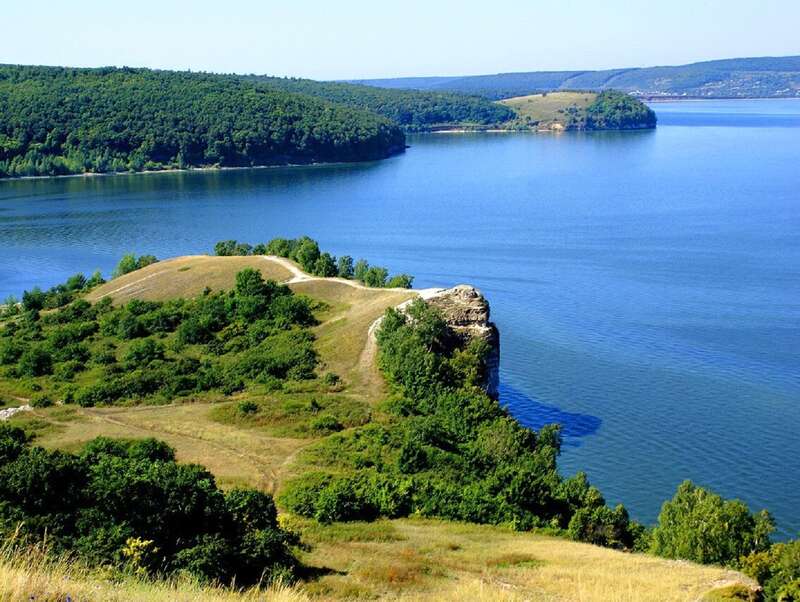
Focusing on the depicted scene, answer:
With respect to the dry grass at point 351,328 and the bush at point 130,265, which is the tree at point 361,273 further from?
the bush at point 130,265

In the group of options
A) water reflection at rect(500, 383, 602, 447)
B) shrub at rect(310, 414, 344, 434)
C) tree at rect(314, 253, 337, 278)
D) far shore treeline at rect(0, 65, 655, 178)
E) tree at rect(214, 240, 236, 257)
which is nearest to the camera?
shrub at rect(310, 414, 344, 434)

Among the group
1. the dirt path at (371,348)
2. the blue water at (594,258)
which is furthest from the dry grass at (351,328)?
the blue water at (594,258)

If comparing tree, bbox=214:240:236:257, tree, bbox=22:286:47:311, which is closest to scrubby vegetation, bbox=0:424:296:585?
tree, bbox=22:286:47:311

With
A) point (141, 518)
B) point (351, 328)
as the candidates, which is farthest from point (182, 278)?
point (141, 518)

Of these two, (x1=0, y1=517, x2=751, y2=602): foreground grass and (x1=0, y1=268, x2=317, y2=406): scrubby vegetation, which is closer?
(x1=0, y1=517, x2=751, y2=602): foreground grass

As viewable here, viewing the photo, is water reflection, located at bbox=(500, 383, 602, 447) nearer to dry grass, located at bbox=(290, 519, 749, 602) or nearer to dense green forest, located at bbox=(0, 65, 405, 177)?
dry grass, located at bbox=(290, 519, 749, 602)

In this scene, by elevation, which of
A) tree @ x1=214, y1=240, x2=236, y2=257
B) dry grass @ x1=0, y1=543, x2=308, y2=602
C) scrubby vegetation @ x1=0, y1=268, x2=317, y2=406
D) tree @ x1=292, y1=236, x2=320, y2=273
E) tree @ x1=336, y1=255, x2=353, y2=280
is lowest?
scrubby vegetation @ x1=0, y1=268, x2=317, y2=406

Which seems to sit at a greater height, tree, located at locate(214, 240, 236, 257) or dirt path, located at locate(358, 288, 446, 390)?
tree, located at locate(214, 240, 236, 257)
